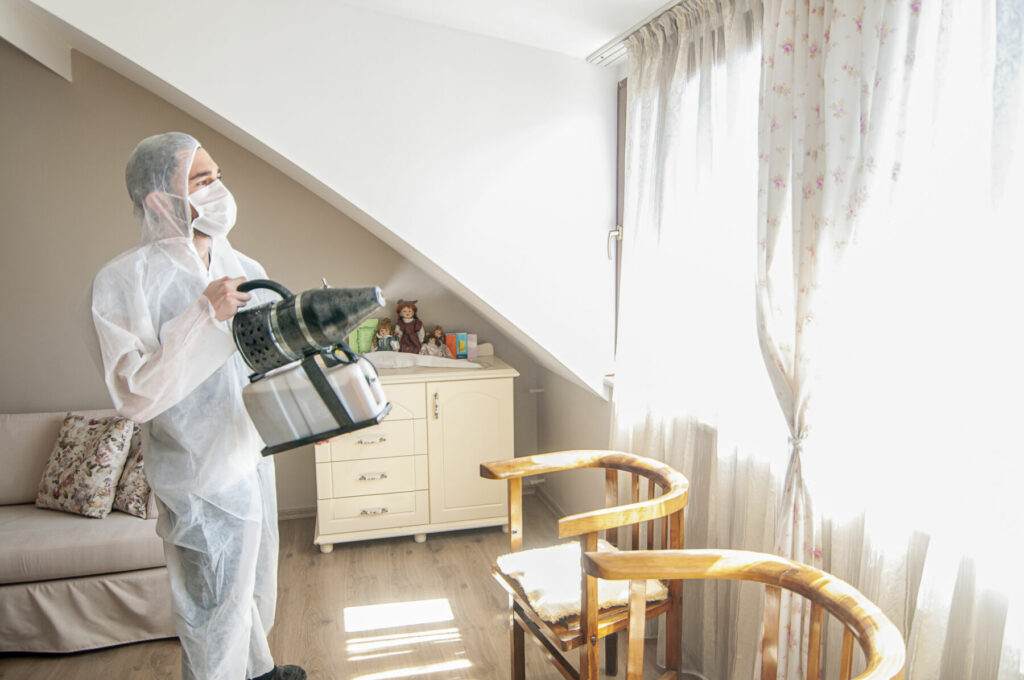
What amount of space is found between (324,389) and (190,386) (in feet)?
1.18

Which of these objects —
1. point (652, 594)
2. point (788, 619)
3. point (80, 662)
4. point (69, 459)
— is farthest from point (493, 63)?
point (80, 662)

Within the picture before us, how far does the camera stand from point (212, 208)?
5.02ft

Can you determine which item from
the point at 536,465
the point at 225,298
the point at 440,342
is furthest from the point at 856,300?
the point at 440,342

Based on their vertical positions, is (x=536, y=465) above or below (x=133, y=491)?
above

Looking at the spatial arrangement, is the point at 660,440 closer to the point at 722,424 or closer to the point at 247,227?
the point at 722,424

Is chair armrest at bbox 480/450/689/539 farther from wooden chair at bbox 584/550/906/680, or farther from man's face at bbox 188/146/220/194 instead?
man's face at bbox 188/146/220/194

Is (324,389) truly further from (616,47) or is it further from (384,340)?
(384,340)

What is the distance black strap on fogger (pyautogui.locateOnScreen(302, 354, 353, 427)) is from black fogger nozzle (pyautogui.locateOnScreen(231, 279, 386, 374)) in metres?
0.03

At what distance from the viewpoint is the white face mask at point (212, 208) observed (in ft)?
4.95

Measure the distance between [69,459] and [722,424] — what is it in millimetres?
2394

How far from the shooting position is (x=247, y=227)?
10.6 ft

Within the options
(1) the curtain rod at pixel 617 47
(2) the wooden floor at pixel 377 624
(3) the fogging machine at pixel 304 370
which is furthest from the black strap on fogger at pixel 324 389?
(1) the curtain rod at pixel 617 47

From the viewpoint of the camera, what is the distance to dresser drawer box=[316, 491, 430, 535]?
2.98 metres

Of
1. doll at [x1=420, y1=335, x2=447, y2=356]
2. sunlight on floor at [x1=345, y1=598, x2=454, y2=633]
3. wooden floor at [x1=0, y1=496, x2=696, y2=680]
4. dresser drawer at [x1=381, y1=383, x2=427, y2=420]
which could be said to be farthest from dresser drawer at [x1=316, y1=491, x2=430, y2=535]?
doll at [x1=420, y1=335, x2=447, y2=356]
